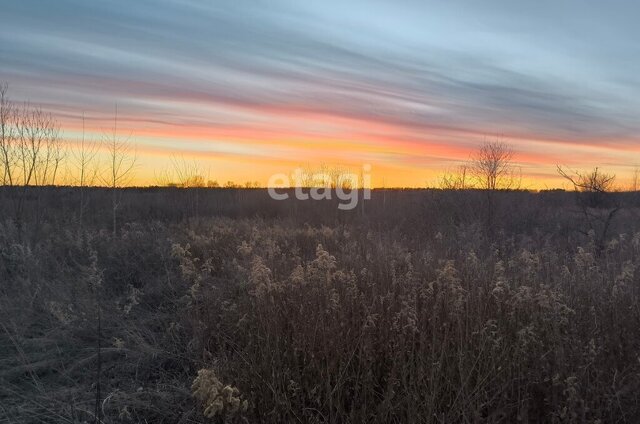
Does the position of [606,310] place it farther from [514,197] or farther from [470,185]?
[514,197]

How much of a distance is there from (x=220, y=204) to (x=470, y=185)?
50.4ft

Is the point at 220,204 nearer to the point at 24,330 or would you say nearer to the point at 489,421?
the point at 24,330

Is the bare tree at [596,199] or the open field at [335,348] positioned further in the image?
the bare tree at [596,199]

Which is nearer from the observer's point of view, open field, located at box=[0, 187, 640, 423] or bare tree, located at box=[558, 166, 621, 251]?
open field, located at box=[0, 187, 640, 423]

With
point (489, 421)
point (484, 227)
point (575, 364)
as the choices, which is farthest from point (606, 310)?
point (484, 227)

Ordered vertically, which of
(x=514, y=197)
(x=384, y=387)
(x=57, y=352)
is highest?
(x=514, y=197)

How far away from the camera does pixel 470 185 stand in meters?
18.5

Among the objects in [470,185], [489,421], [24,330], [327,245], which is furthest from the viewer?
[470,185]

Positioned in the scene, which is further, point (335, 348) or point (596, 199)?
point (596, 199)

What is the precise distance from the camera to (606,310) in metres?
4.65

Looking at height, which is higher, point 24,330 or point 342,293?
point 342,293

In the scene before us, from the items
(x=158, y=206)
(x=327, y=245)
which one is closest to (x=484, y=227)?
(x=327, y=245)

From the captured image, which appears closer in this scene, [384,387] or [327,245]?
[384,387]

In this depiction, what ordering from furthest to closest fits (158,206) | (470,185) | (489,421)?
(158,206), (470,185), (489,421)
